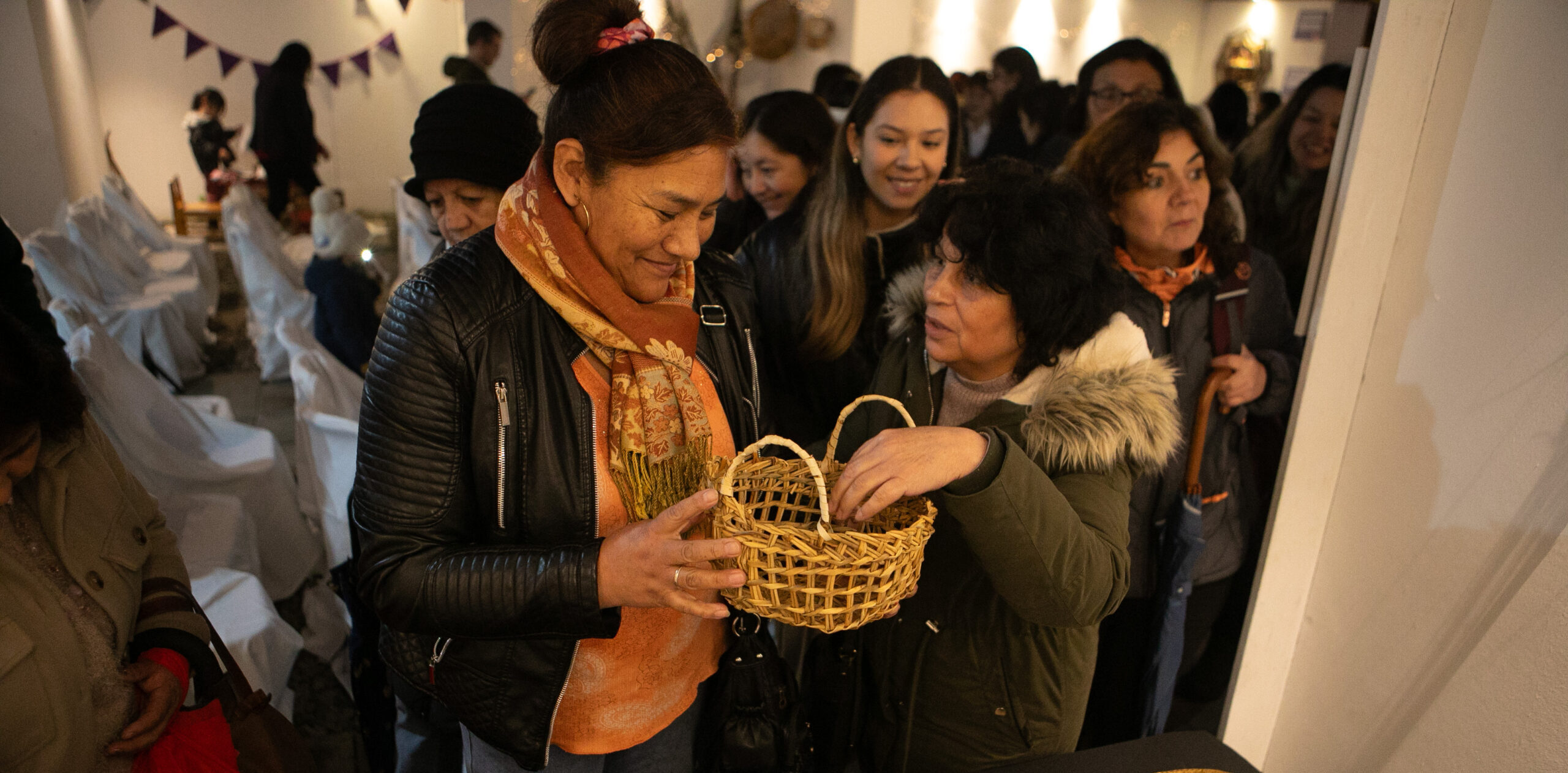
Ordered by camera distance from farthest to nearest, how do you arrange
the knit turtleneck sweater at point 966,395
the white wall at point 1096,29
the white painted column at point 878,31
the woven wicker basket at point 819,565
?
1. the white wall at point 1096,29
2. the white painted column at point 878,31
3. the knit turtleneck sweater at point 966,395
4. the woven wicker basket at point 819,565

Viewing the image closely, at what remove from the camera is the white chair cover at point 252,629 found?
183 cm

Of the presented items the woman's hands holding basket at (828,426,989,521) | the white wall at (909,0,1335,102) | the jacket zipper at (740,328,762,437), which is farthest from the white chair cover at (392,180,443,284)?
the white wall at (909,0,1335,102)

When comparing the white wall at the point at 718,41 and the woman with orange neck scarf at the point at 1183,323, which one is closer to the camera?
the woman with orange neck scarf at the point at 1183,323

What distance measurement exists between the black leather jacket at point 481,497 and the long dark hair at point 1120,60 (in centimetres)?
247

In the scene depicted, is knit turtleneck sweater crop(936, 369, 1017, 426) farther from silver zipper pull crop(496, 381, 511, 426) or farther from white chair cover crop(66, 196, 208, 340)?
white chair cover crop(66, 196, 208, 340)

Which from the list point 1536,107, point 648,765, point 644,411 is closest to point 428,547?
point 644,411

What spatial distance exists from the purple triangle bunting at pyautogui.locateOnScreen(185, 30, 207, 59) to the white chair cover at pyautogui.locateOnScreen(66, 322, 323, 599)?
3.93 metres

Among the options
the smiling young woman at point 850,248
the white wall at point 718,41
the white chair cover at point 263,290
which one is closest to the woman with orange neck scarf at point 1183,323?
the smiling young woman at point 850,248

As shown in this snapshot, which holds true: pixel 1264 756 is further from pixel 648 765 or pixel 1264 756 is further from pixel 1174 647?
pixel 648 765

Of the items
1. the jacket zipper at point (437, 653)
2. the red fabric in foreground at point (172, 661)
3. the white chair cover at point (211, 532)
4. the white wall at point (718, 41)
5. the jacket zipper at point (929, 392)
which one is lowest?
the white chair cover at point (211, 532)

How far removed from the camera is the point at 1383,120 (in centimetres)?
150

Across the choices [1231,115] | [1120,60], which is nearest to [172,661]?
[1120,60]

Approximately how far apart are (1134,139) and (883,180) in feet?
1.90

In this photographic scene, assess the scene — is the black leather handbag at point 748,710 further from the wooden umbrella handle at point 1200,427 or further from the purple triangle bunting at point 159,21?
the purple triangle bunting at point 159,21
